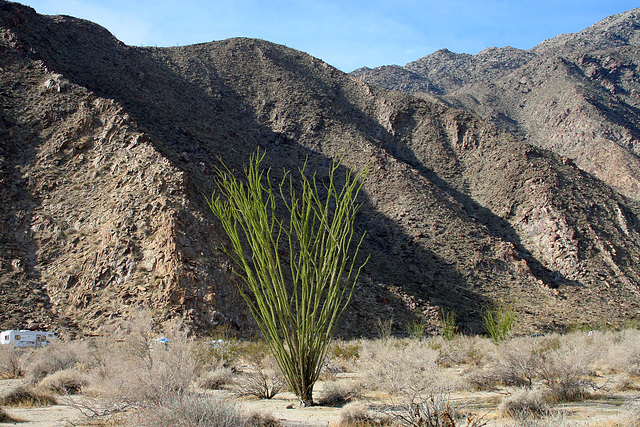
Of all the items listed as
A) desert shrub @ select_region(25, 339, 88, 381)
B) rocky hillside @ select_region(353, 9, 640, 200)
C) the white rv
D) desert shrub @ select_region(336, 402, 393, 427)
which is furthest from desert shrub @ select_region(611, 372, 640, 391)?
rocky hillside @ select_region(353, 9, 640, 200)

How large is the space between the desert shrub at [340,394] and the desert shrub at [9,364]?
29.3 ft

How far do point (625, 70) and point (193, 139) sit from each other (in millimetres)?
65418

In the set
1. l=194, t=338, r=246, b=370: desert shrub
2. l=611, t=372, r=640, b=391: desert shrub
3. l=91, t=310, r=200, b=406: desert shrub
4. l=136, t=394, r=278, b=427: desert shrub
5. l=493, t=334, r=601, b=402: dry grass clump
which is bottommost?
l=194, t=338, r=246, b=370: desert shrub

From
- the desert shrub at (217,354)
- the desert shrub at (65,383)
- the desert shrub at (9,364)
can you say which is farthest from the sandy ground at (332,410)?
the desert shrub at (9,364)

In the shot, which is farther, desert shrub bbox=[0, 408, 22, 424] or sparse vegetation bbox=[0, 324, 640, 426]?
desert shrub bbox=[0, 408, 22, 424]

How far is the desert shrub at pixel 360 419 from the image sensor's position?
20.9ft

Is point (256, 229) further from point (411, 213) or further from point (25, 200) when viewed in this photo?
point (411, 213)

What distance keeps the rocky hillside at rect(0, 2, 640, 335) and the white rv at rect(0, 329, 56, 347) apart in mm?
1397

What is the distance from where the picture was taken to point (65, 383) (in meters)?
10.0

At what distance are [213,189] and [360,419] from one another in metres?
20.5

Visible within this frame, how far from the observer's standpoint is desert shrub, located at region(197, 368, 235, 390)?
1049 cm

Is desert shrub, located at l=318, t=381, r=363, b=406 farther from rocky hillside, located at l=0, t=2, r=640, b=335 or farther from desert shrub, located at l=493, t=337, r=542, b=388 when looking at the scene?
rocky hillside, located at l=0, t=2, r=640, b=335

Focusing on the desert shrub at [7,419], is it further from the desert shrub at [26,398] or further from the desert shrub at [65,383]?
the desert shrub at [65,383]

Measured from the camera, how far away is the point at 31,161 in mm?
25547
